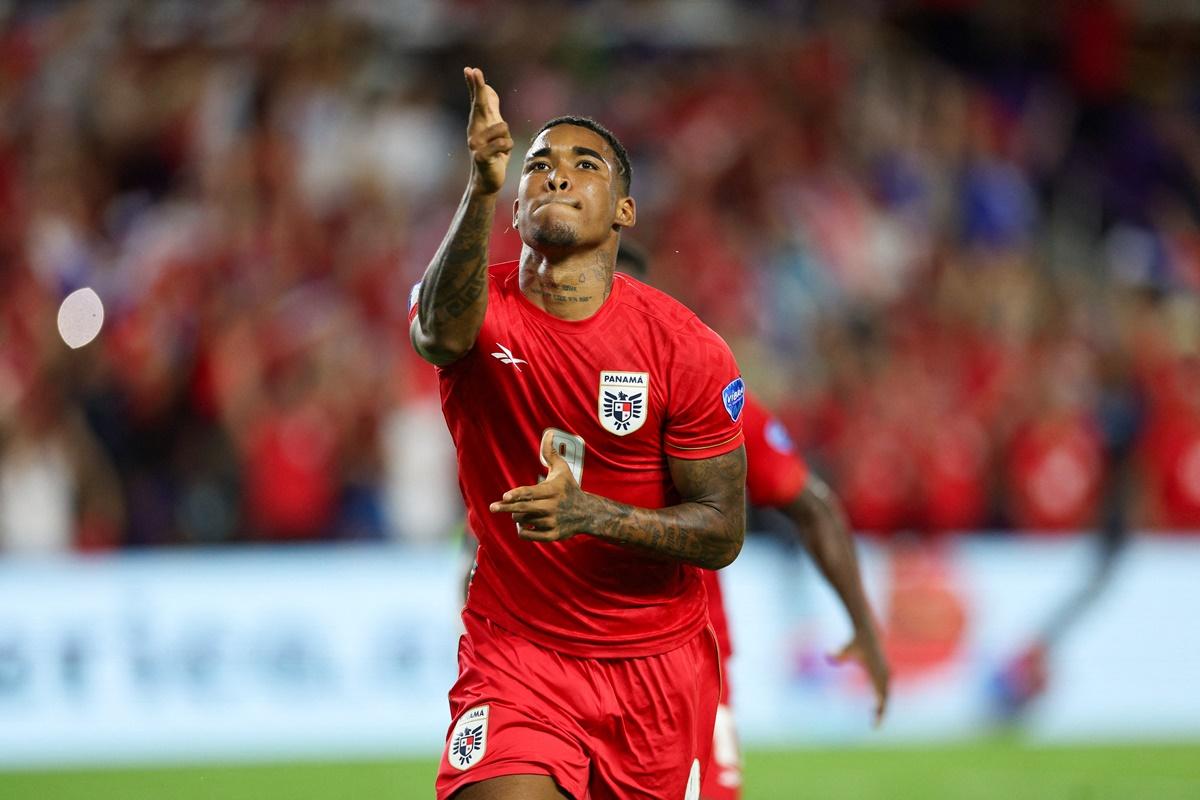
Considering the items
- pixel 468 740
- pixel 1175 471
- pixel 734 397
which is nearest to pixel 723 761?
pixel 468 740

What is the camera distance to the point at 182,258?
11977mm

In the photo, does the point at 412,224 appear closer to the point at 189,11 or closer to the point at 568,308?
the point at 189,11

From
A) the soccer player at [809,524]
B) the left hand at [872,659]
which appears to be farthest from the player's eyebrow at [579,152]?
the left hand at [872,659]

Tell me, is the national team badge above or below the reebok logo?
below

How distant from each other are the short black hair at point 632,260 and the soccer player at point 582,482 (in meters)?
1.21

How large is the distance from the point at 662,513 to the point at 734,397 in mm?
Result: 423

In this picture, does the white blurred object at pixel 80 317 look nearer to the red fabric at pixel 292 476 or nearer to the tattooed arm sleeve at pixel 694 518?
the red fabric at pixel 292 476

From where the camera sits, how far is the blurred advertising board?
10.2m

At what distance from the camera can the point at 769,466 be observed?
18.7ft

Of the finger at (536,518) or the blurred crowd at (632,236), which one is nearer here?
the finger at (536,518)

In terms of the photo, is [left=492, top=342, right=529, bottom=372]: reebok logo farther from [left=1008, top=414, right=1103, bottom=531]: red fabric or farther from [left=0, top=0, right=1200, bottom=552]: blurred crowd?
[left=1008, top=414, right=1103, bottom=531]: red fabric

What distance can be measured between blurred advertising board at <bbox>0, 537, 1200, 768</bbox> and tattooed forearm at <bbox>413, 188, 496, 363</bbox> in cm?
628

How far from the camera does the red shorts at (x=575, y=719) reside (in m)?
4.44

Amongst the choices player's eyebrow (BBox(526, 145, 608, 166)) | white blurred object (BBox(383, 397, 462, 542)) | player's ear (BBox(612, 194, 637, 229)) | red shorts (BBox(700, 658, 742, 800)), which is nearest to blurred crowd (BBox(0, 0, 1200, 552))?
white blurred object (BBox(383, 397, 462, 542))
